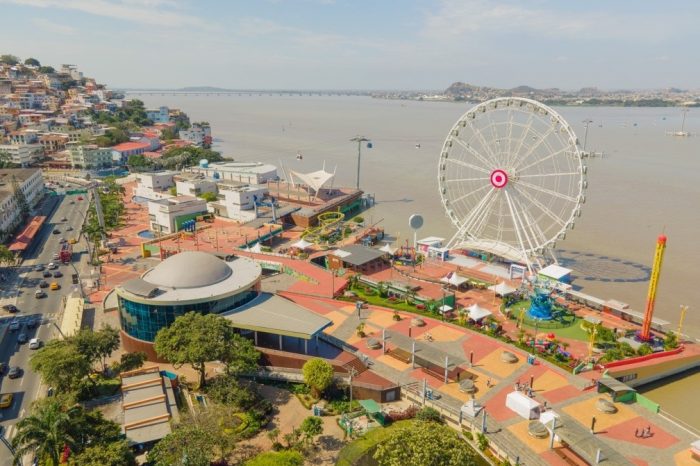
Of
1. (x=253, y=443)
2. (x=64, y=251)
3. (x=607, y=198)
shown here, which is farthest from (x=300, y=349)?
(x=607, y=198)

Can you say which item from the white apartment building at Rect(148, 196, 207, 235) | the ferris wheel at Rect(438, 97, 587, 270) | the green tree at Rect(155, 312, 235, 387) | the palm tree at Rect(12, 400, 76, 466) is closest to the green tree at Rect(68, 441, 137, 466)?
the palm tree at Rect(12, 400, 76, 466)

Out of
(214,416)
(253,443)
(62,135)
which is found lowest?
(253,443)

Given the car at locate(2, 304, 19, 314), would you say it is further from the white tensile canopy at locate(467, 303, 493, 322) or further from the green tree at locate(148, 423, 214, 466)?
the white tensile canopy at locate(467, 303, 493, 322)

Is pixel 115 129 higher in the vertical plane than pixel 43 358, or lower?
higher

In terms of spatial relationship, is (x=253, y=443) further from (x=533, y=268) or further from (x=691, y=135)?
(x=691, y=135)

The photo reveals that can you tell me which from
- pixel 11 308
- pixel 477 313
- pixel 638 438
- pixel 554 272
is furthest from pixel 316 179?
pixel 638 438

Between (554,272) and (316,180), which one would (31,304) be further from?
(316,180)
